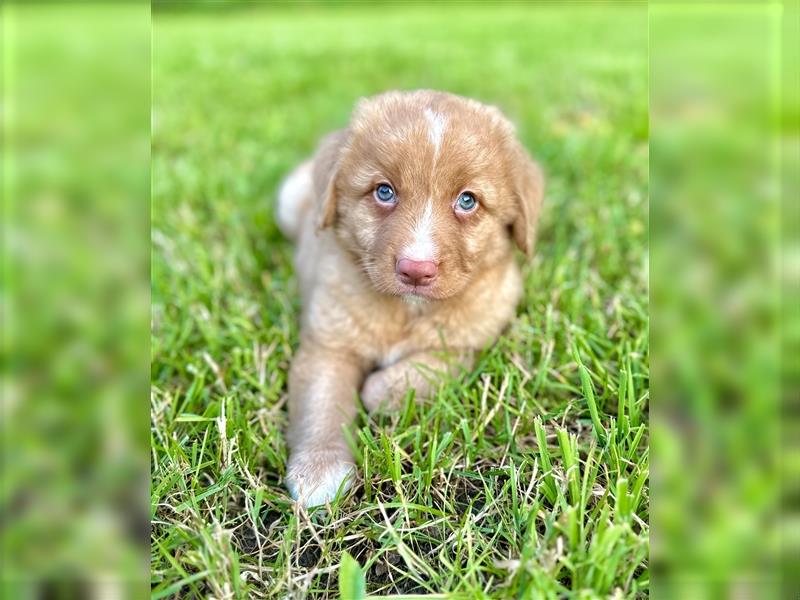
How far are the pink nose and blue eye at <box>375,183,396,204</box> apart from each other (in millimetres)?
320

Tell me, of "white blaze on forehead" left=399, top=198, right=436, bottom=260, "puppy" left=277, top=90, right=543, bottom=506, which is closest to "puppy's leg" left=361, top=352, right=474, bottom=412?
"puppy" left=277, top=90, right=543, bottom=506

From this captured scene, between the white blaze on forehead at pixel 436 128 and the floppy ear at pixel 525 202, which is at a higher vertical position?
the white blaze on forehead at pixel 436 128

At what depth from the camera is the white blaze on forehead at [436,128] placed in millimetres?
2533

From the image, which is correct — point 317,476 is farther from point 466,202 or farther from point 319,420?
point 466,202

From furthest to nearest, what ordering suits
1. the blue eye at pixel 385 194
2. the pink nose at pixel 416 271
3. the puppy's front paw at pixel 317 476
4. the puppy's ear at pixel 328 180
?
the puppy's ear at pixel 328 180 < the blue eye at pixel 385 194 < the pink nose at pixel 416 271 < the puppy's front paw at pixel 317 476

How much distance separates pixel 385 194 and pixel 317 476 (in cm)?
114

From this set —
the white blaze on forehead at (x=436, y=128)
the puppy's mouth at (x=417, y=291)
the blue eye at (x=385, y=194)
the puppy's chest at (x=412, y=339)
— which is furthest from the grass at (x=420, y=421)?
the white blaze on forehead at (x=436, y=128)

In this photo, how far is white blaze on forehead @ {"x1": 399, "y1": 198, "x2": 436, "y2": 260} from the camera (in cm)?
245

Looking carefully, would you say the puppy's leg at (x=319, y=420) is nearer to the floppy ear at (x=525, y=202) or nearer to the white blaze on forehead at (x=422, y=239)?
the white blaze on forehead at (x=422, y=239)

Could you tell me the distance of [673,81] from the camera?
1210 mm

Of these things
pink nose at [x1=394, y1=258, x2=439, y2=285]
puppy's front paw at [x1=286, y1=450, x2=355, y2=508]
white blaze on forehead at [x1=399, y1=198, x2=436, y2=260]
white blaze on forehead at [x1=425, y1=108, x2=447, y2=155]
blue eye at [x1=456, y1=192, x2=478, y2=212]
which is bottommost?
puppy's front paw at [x1=286, y1=450, x2=355, y2=508]

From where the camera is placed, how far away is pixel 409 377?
2736mm

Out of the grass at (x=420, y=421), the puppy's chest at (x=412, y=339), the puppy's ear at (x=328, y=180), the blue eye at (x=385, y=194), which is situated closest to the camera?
the grass at (x=420, y=421)

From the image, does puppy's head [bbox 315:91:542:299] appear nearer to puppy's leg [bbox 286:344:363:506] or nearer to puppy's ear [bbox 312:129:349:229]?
puppy's ear [bbox 312:129:349:229]
